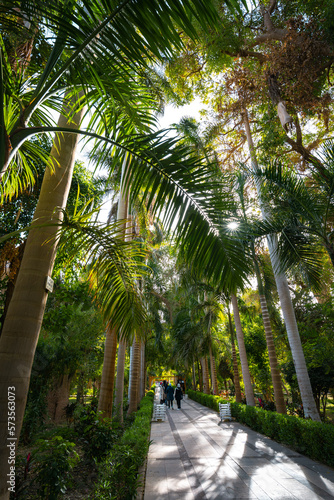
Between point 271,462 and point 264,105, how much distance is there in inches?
412

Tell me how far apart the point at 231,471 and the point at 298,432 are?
268 centimetres

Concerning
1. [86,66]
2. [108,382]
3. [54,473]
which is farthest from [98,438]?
[86,66]

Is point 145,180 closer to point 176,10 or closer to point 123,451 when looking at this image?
point 176,10

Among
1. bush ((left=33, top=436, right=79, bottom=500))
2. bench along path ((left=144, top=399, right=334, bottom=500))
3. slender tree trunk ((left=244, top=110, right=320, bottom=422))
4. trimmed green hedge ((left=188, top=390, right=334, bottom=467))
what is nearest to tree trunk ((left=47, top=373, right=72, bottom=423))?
bench along path ((left=144, top=399, right=334, bottom=500))

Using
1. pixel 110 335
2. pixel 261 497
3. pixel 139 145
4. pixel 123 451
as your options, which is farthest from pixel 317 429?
pixel 139 145

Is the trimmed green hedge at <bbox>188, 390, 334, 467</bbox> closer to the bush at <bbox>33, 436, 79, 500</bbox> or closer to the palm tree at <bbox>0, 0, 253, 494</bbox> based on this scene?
the bush at <bbox>33, 436, 79, 500</bbox>

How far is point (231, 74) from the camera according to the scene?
9.48 meters

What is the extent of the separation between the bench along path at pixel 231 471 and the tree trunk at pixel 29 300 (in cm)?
375

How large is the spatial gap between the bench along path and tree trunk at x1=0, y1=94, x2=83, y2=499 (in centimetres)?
375

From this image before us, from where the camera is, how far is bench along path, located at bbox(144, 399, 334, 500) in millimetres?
4758

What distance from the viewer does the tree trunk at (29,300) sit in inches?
87.0

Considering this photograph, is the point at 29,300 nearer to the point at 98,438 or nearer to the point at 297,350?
the point at 98,438

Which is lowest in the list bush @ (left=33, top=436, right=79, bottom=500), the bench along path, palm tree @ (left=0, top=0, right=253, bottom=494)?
the bench along path

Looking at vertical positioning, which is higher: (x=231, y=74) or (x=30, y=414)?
(x=231, y=74)
